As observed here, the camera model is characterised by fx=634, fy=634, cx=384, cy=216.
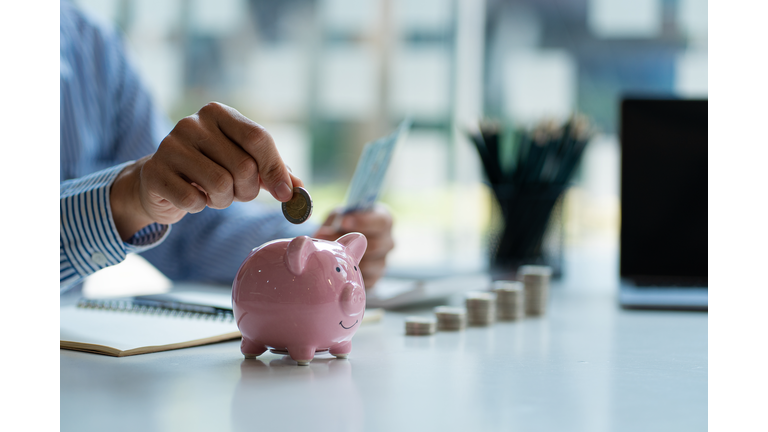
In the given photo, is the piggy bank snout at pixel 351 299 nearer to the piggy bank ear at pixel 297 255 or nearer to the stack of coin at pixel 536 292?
the piggy bank ear at pixel 297 255

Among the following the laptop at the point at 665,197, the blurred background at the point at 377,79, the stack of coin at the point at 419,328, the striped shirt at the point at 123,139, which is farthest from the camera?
the blurred background at the point at 377,79

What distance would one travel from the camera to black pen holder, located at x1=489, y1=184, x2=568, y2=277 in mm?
1356

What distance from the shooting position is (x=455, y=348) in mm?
715

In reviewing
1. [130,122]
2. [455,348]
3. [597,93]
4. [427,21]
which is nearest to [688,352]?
[455,348]

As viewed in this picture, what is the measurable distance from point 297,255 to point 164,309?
0.31 meters

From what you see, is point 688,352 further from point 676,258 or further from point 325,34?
point 325,34

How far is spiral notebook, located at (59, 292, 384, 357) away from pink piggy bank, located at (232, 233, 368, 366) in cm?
11


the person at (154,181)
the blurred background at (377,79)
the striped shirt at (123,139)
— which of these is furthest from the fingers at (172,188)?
the blurred background at (377,79)

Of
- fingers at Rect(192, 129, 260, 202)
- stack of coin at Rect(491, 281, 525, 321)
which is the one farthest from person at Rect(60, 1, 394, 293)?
stack of coin at Rect(491, 281, 525, 321)

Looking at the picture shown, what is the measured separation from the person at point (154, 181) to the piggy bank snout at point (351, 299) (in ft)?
0.39

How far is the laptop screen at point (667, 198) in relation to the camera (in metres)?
1.13

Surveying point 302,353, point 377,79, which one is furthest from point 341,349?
point 377,79

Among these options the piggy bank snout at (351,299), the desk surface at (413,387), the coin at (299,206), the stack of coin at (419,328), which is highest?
the coin at (299,206)

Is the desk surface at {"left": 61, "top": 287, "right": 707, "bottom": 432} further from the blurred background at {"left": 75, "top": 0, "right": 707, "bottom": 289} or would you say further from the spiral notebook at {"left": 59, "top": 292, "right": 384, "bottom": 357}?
the blurred background at {"left": 75, "top": 0, "right": 707, "bottom": 289}
